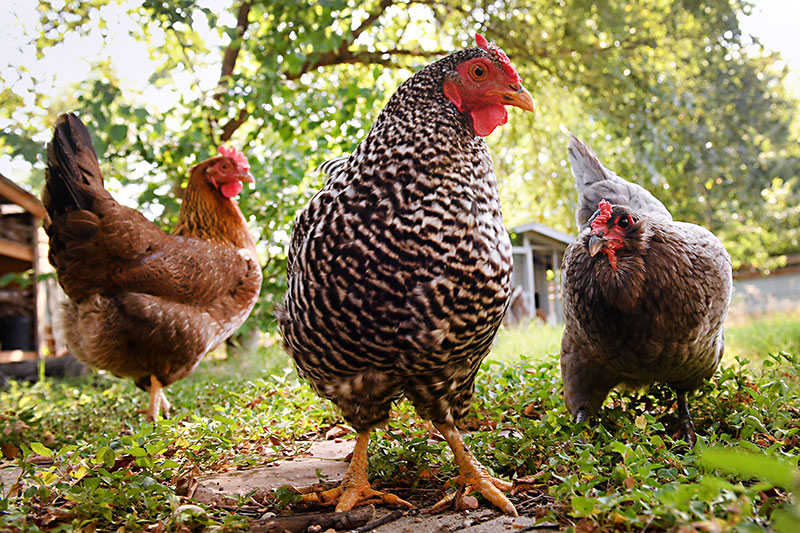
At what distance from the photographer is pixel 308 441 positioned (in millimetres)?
3342

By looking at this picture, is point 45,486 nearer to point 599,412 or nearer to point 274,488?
point 274,488

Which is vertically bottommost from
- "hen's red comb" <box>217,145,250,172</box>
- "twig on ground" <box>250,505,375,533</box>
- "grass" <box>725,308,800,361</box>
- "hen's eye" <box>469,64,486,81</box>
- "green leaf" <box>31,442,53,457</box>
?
"grass" <box>725,308,800,361</box>

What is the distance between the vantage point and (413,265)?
6.53 ft

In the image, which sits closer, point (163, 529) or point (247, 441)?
point (163, 529)

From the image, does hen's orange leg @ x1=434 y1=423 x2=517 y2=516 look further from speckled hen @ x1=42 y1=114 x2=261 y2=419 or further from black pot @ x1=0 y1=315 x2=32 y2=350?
black pot @ x1=0 y1=315 x2=32 y2=350

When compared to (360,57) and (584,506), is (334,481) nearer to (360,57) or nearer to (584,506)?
(584,506)

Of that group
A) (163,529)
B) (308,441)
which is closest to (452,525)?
(163,529)

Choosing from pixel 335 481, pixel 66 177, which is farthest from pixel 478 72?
pixel 66 177

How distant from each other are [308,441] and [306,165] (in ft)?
10.5

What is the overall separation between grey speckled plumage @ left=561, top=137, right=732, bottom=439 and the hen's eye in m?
1.15

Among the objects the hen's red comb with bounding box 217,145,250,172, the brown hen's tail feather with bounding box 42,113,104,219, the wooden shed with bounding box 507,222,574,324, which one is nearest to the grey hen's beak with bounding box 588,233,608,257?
the hen's red comb with bounding box 217,145,250,172

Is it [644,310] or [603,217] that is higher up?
[603,217]

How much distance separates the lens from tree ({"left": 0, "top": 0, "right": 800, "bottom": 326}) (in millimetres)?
5523

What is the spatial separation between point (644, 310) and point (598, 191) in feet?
4.23
